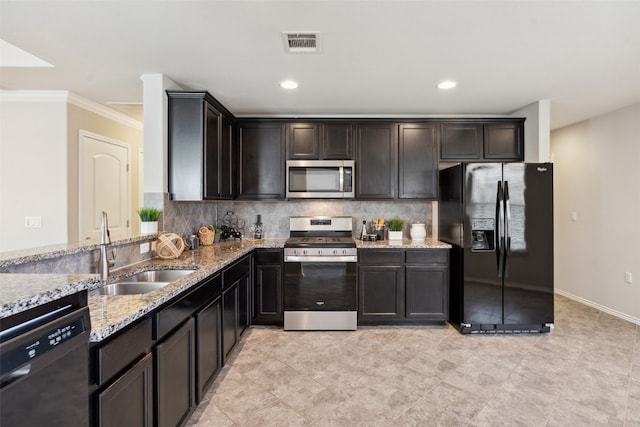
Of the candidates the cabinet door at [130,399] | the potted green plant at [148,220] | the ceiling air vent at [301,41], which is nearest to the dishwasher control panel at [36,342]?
the cabinet door at [130,399]

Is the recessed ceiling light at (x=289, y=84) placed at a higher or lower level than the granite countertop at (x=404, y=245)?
higher

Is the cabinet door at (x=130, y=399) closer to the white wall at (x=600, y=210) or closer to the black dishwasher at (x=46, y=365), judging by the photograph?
the black dishwasher at (x=46, y=365)

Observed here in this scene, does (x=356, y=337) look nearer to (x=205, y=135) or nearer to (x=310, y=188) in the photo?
(x=310, y=188)

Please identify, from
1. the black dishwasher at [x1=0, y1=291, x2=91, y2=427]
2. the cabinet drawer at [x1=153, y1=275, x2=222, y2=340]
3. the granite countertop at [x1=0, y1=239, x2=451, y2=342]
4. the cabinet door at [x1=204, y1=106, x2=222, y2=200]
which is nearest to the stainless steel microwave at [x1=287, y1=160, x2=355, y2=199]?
the cabinet door at [x1=204, y1=106, x2=222, y2=200]

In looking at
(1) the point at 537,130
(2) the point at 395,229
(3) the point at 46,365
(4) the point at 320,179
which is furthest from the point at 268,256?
(1) the point at 537,130

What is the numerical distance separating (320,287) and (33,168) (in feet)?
10.8

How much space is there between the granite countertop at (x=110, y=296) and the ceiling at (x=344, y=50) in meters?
1.58

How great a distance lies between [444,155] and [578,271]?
8.39 ft

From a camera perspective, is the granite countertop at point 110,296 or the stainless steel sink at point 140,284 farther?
the stainless steel sink at point 140,284

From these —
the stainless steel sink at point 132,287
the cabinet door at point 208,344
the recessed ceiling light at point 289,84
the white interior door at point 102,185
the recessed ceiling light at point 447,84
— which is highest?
the recessed ceiling light at point 289,84

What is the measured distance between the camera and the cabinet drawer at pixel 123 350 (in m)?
1.14

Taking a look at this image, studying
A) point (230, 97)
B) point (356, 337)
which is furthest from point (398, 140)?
point (356, 337)

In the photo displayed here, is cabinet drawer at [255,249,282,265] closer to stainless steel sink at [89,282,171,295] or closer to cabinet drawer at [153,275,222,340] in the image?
cabinet drawer at [153,275,222,340]

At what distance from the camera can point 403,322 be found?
3.45 metres
